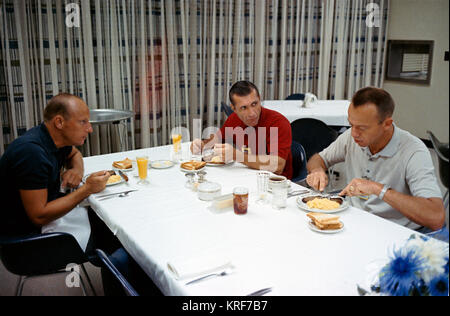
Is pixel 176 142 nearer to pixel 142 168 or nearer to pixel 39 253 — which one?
pixel 142 168

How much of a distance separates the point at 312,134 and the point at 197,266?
202 centimetres

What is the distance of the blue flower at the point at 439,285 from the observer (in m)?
1.02

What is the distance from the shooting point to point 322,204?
5.94ft

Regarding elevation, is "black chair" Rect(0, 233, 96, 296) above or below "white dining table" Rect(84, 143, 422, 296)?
below

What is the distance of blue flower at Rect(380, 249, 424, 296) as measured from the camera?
1.04m

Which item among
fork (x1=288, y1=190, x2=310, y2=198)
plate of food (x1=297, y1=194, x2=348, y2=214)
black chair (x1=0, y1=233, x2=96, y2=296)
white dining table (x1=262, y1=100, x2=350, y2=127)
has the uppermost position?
white dining table (x1=262, y1=100, x2=350, y2=127)

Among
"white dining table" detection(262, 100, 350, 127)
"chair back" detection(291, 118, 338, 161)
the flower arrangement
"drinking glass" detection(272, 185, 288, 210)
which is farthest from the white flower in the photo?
"white dining table" detection(262, 100, 350, 127)

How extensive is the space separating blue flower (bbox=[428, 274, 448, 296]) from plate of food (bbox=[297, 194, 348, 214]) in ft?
2.43

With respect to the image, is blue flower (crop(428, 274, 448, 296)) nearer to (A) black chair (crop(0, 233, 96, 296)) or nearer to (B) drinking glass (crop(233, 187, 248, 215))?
(B) drinking glass (crop(233, 187, 248, 215))

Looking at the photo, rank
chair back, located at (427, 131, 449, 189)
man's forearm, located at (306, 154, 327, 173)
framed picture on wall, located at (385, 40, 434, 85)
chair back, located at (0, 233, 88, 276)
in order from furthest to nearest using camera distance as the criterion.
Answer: framed picture on wall, located at (385, 40, 434, 85) → man's forearm, located at (306, 154, 327, 173) → chair back, located at (0, 233, 88, 276) → chair back, located at (427, 131, 449, 189)

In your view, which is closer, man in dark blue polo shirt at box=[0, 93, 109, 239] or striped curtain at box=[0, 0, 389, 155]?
man in dark blue polo shirt at box=[0, 93, 109, 239]

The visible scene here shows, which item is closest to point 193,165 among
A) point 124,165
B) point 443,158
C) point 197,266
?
point 124,165

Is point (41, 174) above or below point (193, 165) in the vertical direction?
above

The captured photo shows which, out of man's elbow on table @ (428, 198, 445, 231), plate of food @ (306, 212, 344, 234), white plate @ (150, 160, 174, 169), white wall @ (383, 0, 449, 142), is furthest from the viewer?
white wall @ (383, 0, 449, 142)
